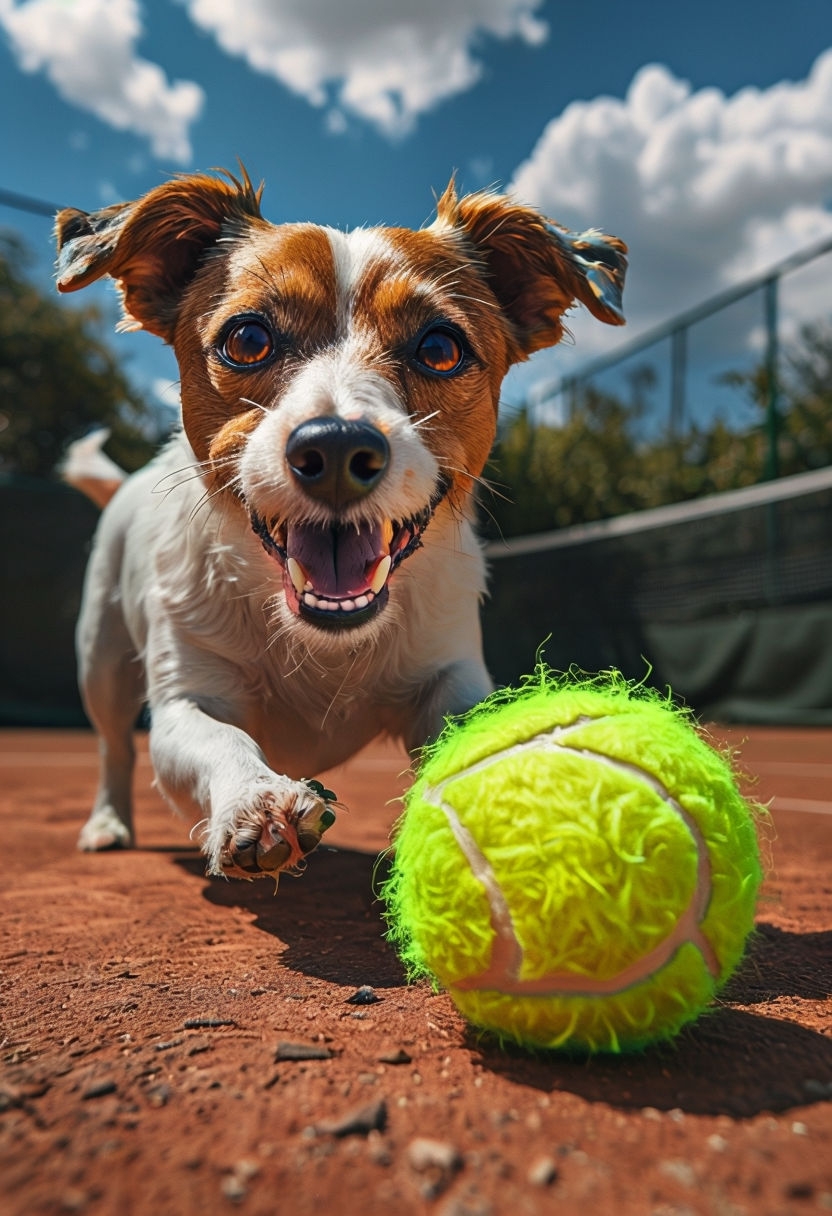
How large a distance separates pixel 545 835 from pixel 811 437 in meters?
11.6

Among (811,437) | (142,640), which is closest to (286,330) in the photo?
(142,640)

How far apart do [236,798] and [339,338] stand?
1.42m

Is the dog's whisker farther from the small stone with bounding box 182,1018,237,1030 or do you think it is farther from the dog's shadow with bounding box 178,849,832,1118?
the small stone with bounding box 182,1018,237,1030

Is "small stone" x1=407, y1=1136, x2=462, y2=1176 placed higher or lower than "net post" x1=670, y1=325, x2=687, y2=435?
lower

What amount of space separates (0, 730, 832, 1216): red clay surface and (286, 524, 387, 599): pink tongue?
1.00 metres

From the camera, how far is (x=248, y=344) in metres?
2.87

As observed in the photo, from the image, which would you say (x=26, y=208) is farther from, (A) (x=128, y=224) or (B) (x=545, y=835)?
(B) (x=545, y=835)

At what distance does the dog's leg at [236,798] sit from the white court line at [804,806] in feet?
13.2

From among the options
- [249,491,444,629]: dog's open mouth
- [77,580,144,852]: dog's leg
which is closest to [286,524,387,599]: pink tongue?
[249,491,444,629]: dog's open mouth

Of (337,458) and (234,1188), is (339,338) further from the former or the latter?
(234,1188)

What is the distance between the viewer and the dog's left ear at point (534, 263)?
10.7 ft

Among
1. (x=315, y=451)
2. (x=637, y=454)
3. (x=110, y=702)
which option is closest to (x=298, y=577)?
(x=315, y=451)

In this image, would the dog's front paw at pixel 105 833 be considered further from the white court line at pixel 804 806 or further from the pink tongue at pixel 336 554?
the white court line at pixel 804 806

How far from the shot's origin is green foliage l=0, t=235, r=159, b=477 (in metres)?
22.1
